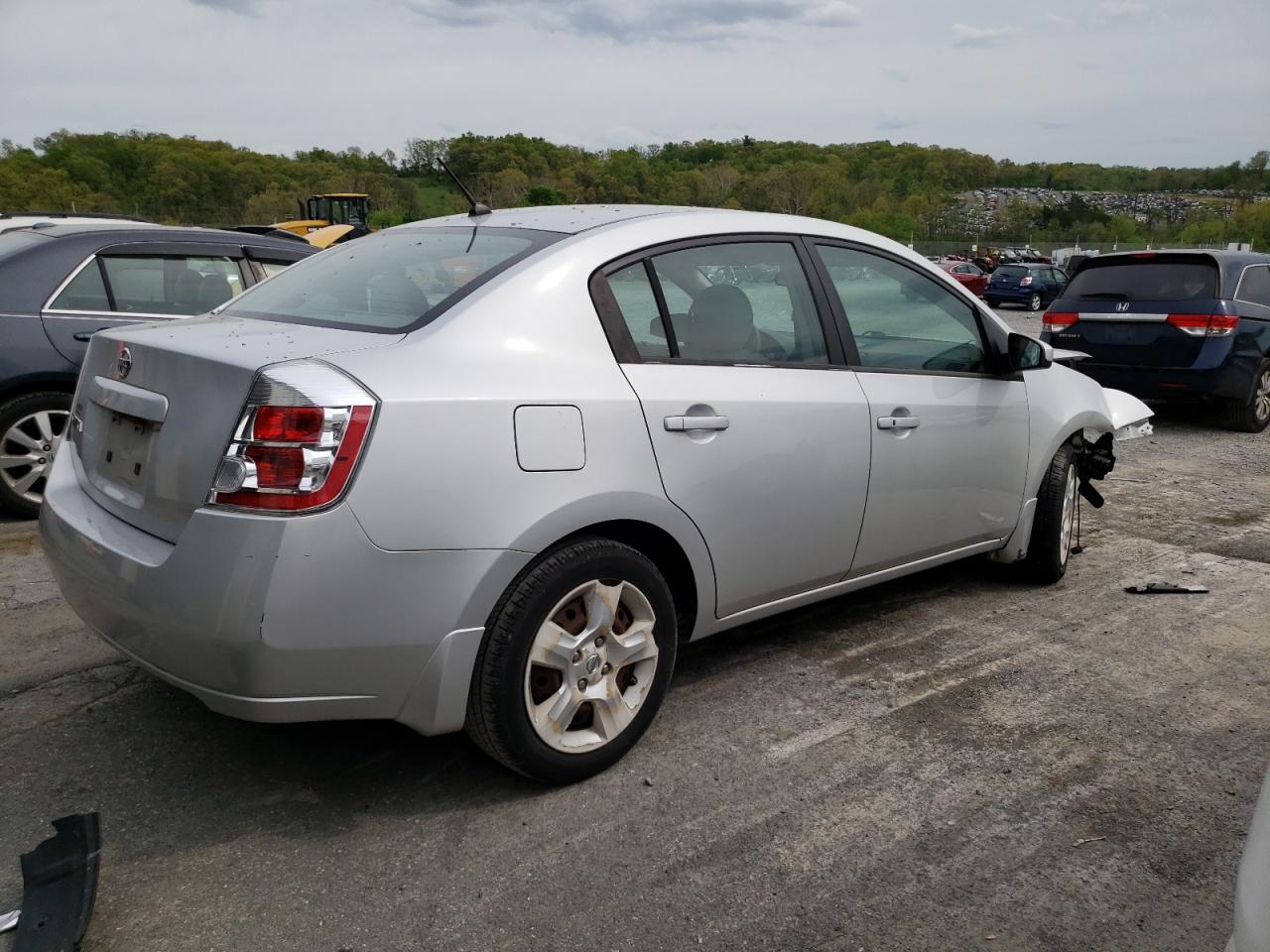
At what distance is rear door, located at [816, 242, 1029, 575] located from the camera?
12.4 ft

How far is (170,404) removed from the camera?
2.67 metres

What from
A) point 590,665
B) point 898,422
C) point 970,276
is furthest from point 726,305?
point 970,276

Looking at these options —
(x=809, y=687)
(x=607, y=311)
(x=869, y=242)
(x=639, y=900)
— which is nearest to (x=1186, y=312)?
(x=869, y=242)

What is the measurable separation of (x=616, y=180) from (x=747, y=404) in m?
16.8

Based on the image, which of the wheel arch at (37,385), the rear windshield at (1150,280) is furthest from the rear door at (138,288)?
the rear windshield at (1150,280)

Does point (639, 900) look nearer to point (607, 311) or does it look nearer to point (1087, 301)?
point (607, 311)

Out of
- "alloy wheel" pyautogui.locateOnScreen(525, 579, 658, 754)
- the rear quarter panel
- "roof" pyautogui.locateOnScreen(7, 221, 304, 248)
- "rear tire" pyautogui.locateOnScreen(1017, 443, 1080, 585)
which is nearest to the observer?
the rear quarter panel

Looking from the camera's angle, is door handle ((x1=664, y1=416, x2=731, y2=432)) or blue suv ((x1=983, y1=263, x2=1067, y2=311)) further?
blue suv ((x1=983, y1=263, x2=1067, y2=311))

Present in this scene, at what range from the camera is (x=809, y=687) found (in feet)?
12.1

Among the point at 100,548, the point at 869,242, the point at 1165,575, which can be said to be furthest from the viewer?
the point at 1165,575

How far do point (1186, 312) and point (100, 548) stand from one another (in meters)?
9.10

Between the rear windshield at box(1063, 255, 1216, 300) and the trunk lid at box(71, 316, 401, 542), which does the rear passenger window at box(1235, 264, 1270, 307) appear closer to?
the rear windshield at box(1063, 255, 1216, 300)

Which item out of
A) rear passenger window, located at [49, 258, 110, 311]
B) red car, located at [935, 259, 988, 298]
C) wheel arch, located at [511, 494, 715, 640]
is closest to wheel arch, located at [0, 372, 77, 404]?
rear passenger window, located at [49, 258, 110, 311]

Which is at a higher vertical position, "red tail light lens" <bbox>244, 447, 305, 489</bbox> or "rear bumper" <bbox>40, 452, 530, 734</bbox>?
"red tail light lens" <bbox>244, 447, 305, 489</bbox>
